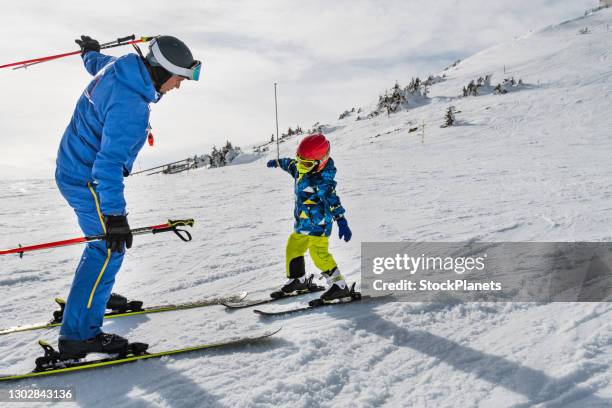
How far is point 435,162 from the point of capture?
1396 centimetres

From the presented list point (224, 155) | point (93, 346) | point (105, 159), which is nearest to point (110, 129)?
point (105, 159)

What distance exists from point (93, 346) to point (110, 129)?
1497 millimetres

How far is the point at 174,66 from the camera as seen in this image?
3008 mm

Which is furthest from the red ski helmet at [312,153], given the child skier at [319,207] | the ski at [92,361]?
the ski at [92,361]

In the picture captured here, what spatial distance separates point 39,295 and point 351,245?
145 inches

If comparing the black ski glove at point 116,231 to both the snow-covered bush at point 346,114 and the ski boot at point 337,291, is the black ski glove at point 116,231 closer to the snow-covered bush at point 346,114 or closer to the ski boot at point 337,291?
the ski boot at point 337,291

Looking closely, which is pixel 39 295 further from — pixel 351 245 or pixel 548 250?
pixel 548 250

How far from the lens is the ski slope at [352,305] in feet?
9.09

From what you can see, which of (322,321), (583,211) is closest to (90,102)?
(322,321)

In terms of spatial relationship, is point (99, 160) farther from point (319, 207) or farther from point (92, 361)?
point (319, 207)

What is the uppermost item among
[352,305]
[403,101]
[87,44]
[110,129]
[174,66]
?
[403,101]

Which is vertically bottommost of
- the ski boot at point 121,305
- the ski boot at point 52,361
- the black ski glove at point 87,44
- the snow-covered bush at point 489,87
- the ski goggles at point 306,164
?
the ski boot at point 52,361

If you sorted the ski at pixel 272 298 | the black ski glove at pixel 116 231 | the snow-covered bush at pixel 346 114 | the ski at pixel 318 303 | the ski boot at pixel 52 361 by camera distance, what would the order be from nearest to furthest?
the black ski glove at pixel 116 231, the ski boot at pixel 52 361, the ski at pixel 318 303, the ski at pixel 272 298, the snow-covered bush at pixel 346 114

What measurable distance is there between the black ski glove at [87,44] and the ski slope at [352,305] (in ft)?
7.96
